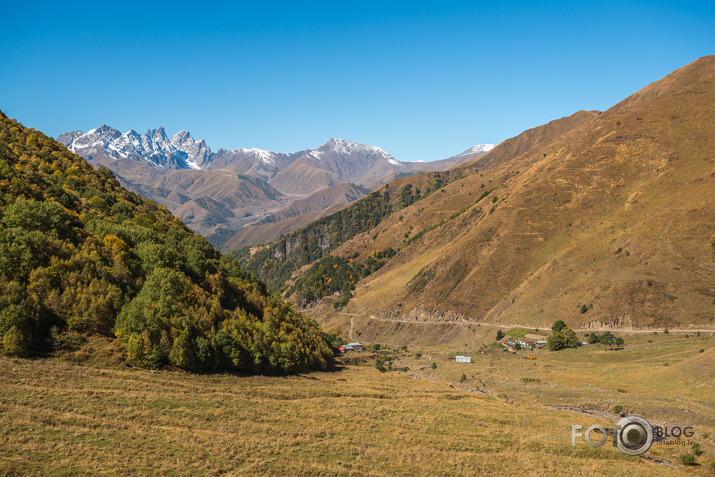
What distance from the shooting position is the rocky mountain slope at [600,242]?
343ft

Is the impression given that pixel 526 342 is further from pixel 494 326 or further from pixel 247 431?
pixel 247 431

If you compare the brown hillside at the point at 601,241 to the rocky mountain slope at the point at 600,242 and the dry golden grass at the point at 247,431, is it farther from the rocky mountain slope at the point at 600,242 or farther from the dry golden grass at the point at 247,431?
the dry golden grass at the point at 247,431

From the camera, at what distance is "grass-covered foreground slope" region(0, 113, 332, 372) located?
1742 inches

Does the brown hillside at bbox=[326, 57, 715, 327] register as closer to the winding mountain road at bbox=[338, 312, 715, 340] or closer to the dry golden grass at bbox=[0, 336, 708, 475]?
the winding mountain road at bbox=[338, 312, 715, 340]

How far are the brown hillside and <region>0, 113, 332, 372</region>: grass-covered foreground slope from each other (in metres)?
79.3

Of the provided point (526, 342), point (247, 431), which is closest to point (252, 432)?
point (247, 431)

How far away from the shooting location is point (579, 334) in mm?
104500

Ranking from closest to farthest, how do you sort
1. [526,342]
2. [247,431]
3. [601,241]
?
1. [247,431]
2. [526,342]
3. [601,241]

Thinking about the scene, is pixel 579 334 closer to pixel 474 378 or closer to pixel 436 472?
pixel 474 378

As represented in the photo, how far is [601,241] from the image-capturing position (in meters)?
128
